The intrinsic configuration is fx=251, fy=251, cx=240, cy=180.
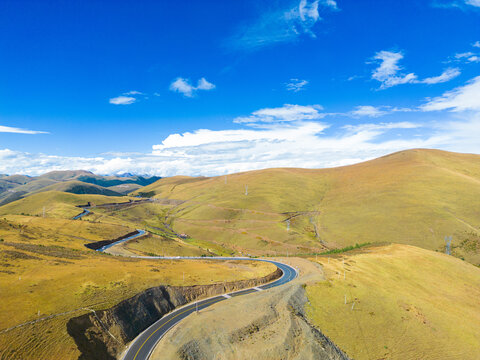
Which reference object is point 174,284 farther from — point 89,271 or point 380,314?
point 380,314

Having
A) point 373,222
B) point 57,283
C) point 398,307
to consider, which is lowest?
point 398,307

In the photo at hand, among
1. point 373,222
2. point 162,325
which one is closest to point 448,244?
point 373,222

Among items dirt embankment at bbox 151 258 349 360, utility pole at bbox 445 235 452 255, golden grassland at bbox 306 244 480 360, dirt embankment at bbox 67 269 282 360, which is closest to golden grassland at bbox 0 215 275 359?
dirt embankment at bbox 67 269 282 360

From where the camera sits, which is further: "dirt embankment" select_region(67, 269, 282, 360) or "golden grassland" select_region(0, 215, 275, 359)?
"dirt embankment" select_region(67, 269, 282, 360)

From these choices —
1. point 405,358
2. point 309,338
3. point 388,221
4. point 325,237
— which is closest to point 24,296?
point 309,338

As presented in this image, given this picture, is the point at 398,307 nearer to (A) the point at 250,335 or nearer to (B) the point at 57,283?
(A) the point at 250,335

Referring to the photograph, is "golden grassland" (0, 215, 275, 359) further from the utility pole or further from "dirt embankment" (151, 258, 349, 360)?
the utility pole
